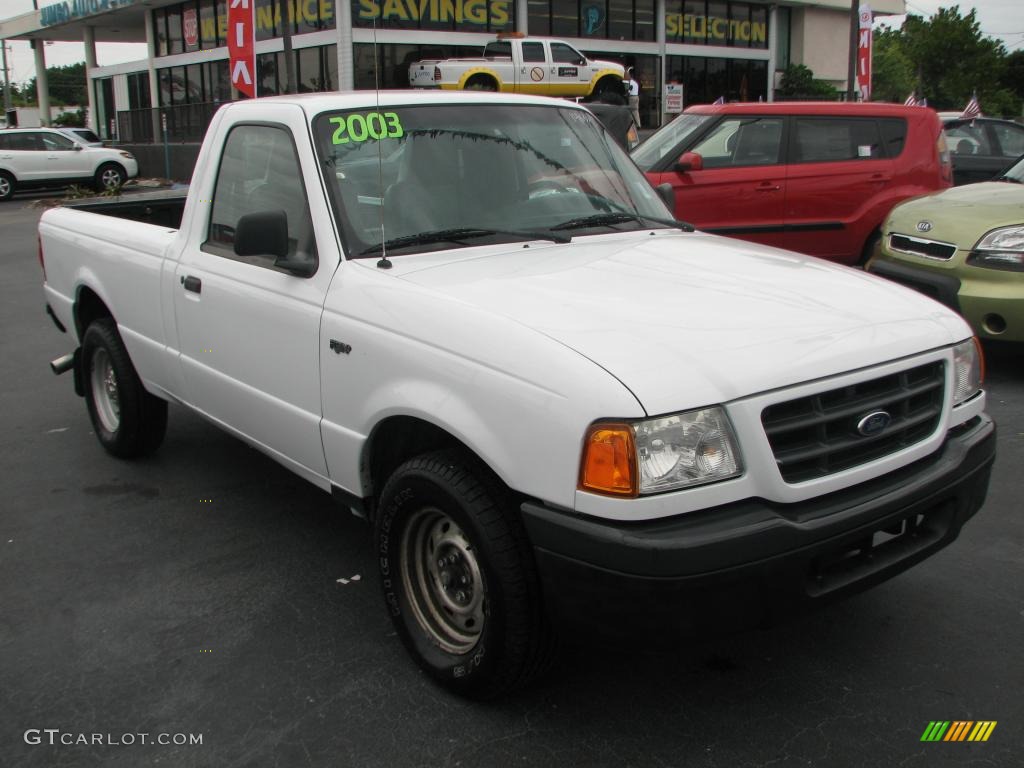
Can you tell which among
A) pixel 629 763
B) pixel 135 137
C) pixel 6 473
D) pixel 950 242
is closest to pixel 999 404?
pixel 950 242

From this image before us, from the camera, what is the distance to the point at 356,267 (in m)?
3.29

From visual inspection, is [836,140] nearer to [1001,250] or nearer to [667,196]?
[1001,250]

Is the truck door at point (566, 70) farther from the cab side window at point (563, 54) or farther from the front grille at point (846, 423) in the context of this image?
the front grille at point (846, 423)

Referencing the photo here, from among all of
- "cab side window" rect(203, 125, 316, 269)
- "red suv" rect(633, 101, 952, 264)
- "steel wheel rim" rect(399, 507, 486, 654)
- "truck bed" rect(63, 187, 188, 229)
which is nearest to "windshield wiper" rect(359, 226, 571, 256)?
"cab side window" rect(203, 125, 316, 269)

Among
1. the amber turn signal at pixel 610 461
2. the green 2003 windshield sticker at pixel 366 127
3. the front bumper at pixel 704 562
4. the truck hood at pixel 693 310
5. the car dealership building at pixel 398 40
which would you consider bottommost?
the front bumper at pixel 704 562

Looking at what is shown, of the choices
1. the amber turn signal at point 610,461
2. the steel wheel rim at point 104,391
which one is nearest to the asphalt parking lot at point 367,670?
the amber turn signal at point 610,461

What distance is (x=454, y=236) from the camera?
3.52 m

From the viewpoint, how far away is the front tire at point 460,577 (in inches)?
105

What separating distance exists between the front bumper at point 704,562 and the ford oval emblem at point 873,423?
16 cm

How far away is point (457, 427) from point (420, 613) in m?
0.78

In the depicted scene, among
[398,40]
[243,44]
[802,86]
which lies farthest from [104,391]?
[802,86]

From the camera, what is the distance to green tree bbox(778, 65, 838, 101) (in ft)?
132

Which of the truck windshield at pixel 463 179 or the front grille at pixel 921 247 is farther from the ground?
the truck windshield at pixel 463 179

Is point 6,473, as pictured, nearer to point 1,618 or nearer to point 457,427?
point 1,618
